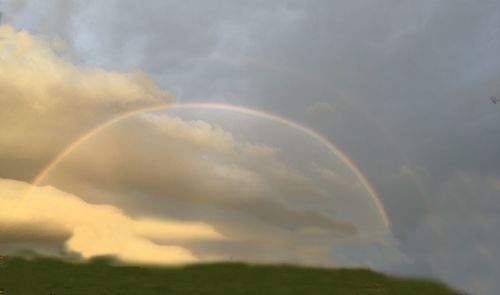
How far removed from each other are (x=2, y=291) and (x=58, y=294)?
704 inches

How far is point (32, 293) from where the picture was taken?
196 metres

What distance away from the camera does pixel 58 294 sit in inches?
7849

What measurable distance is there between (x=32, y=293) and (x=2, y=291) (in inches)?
374

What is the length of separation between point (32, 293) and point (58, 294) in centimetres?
841

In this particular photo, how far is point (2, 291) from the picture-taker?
194000 mm
